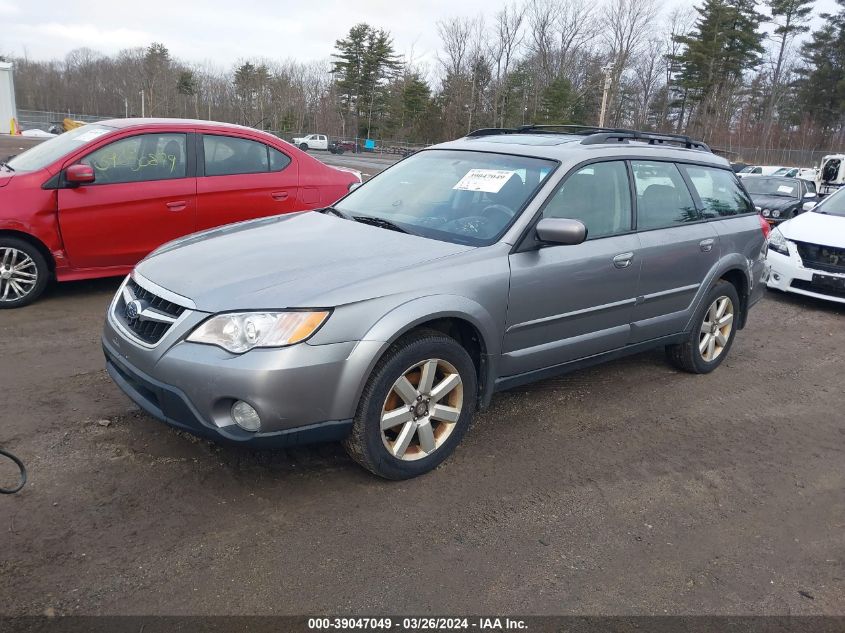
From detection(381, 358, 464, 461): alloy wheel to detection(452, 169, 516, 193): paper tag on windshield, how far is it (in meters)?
1.21

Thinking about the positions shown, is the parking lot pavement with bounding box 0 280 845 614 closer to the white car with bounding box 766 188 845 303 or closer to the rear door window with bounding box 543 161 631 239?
the rear door window with bounding box 543 161 631 239

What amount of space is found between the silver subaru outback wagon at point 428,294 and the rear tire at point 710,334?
0.10ft

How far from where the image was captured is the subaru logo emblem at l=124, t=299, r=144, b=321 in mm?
3244

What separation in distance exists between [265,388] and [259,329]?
26cm

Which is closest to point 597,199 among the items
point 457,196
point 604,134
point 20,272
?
point 604,134

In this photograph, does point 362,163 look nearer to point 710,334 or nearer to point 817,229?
point 817,229

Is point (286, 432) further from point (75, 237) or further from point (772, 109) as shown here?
point (772, 109)

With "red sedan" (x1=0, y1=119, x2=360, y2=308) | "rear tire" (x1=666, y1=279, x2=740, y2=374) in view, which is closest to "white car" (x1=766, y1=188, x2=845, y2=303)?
"rear tire" (x1=666, y1=279, x2=740, y2=374)

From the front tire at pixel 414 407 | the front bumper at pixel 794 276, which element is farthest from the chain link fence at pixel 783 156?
the front tire at pixel 414 407

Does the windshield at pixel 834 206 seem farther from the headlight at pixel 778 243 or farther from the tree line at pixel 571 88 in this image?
the tree line at pixel 571 88

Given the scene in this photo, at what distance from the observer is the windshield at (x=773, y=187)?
16531 millimetres

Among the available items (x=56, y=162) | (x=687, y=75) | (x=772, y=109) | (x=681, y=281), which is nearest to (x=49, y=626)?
(x=681, y=281)

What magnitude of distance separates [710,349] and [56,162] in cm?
563

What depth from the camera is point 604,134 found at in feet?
14.8
